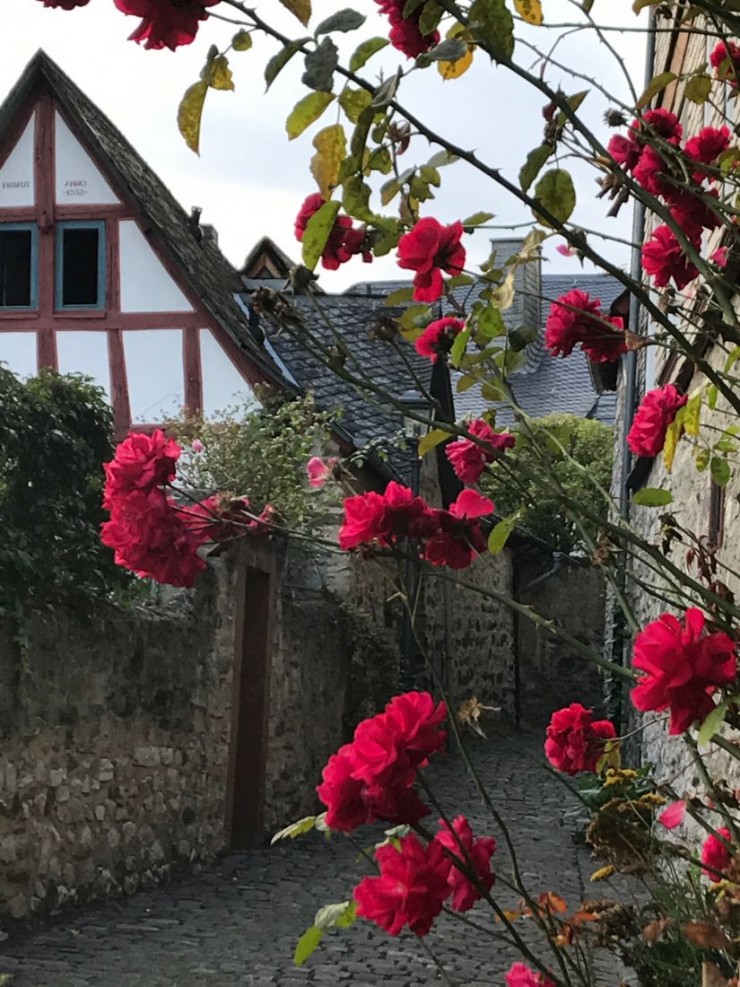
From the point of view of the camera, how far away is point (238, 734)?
9.77 metres

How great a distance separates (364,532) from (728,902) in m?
0.84

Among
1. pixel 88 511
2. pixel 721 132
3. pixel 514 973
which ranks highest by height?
pixel 721 132

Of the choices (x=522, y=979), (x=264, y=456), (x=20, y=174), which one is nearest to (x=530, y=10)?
(x=522, y=979)

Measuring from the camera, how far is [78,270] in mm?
12625

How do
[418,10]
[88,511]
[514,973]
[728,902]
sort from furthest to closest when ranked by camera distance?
1. [88,511]
2. [514,973]
3. [418,10]
4. [728,902]

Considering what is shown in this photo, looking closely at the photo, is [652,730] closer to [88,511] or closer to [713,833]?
[88,511]

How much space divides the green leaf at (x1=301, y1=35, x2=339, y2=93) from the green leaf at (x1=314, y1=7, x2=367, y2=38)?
0.04 metres

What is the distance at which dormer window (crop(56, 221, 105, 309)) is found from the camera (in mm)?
12508

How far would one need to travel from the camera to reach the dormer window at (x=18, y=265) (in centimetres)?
→ 1270

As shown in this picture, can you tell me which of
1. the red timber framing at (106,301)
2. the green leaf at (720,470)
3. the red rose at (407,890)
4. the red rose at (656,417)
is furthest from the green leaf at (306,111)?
the red timber framing at (106,301)

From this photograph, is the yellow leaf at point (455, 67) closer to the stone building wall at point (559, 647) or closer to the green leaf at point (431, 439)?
the green leaf at point (431, 439)

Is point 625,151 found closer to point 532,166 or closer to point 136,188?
point 532,166

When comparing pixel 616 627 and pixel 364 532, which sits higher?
pixel 364 532

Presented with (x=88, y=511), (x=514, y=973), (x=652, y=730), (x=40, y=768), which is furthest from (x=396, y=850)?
(x=652, y=730)
